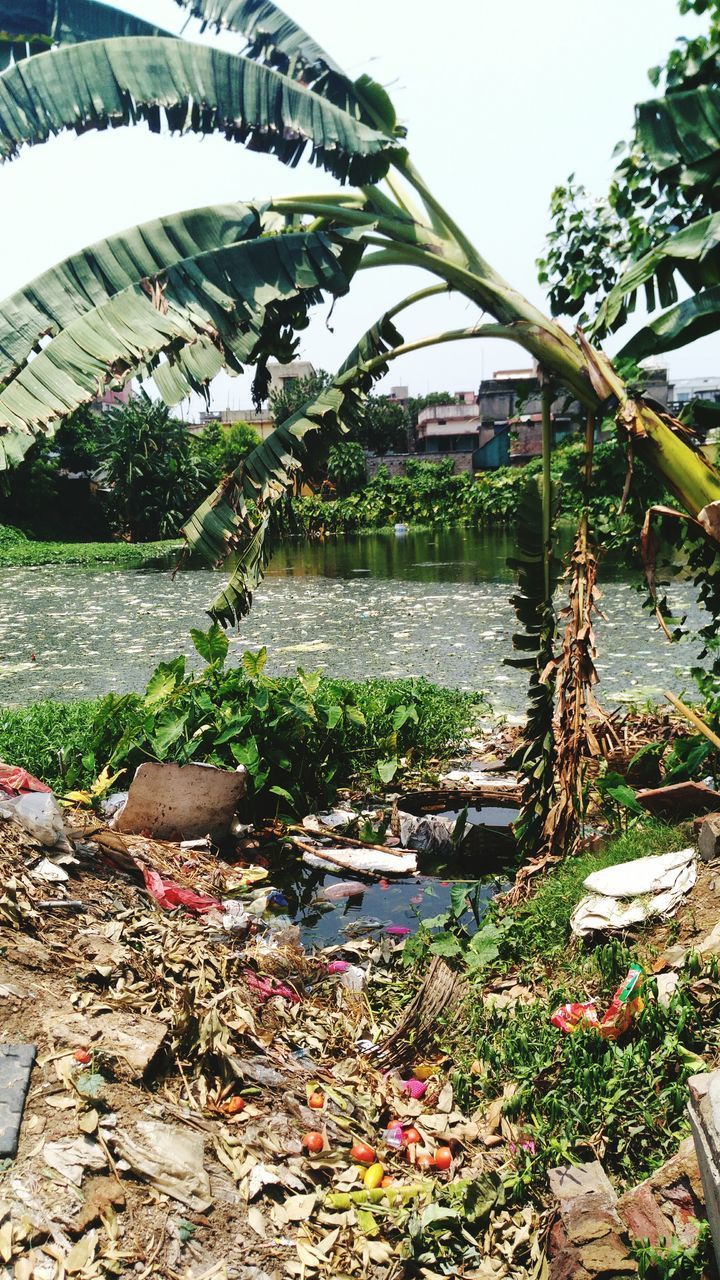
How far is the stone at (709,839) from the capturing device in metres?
3.12

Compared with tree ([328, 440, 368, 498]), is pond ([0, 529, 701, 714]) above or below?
below

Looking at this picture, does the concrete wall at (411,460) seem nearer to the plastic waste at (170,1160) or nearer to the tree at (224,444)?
the tree at (224,444)

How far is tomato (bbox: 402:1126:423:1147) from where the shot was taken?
8.08ft

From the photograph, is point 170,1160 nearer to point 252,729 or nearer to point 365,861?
point 365,861

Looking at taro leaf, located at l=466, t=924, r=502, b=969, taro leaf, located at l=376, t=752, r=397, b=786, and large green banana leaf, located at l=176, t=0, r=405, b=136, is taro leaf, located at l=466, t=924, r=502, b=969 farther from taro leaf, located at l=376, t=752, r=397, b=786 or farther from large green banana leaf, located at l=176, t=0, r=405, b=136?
large green banana leaf, located at l=176, t=0, r=405, b=136

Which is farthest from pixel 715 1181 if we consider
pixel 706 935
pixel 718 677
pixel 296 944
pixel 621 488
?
pixel 621 488

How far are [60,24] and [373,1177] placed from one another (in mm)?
5101

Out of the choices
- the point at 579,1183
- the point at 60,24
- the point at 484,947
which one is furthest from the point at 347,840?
the point at 60,24

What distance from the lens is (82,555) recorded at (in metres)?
21.8

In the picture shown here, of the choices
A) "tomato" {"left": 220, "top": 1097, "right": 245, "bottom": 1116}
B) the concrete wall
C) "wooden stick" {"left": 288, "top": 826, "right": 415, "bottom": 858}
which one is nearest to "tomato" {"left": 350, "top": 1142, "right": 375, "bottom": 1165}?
"tomato" {"left": 220, "top": 1097, "right": 245, "bottom": 1116}

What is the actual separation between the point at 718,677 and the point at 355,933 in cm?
199

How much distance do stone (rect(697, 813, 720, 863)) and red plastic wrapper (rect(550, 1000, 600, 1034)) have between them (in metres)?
0.71

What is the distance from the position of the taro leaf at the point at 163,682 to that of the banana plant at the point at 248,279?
0.76 m

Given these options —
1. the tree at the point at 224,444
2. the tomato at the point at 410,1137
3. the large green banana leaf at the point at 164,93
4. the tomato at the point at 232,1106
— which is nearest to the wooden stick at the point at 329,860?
the tomato at the point at 410,1137
